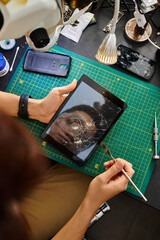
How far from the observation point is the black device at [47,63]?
3.86 ft

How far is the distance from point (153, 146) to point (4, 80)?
821 millimetres

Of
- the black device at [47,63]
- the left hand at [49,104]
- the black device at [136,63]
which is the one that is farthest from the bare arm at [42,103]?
the black device at [136,63]

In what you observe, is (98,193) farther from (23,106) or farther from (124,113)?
(23,106)

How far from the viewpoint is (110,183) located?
1.04 m

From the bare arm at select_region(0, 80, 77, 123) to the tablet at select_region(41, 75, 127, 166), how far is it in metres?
0.03

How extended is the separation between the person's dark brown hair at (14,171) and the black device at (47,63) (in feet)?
2.15

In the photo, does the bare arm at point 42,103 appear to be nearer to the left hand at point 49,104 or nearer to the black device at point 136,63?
the left hand at point 49,104

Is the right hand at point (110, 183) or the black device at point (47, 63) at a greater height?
the black device at point (47, 63)

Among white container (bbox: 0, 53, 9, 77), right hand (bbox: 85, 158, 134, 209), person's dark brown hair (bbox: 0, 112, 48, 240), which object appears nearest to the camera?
person's dark brown hair (bbox: 0, 112, 48, 240)

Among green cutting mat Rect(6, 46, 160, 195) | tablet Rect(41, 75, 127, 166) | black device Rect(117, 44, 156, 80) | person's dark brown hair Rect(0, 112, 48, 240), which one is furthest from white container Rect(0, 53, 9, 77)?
person's dark brown hair Rect(0, 112, 48, 240)

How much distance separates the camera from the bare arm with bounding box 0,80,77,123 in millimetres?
1101

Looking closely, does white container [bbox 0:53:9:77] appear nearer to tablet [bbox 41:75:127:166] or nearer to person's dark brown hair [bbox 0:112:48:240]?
tablet [bbox 41:75:127:166]

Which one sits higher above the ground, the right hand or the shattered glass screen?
the shattered glass screen

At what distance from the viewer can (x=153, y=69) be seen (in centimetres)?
117
